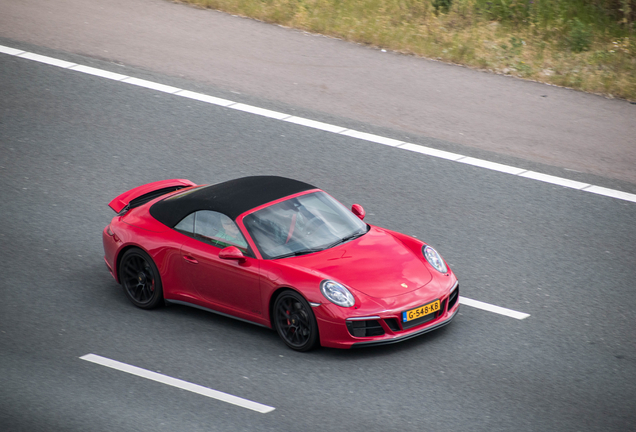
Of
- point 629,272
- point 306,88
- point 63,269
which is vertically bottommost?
point 63,269

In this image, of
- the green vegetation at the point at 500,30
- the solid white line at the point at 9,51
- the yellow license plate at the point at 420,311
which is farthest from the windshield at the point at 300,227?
the solid white line at the point at 9,51

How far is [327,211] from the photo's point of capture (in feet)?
28.9

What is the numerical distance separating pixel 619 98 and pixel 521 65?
1.78 metres

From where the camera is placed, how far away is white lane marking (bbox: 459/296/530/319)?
8.74m

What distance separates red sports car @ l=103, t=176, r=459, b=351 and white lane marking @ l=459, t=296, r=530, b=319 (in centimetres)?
59

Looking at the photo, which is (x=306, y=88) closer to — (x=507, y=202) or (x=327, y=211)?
(x=507, y=202)

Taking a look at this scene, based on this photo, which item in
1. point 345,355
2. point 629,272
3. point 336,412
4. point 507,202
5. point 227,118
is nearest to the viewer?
point 336,412

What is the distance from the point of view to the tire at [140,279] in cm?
884

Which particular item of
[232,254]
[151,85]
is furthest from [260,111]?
[232,254]

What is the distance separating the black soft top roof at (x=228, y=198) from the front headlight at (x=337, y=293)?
1.24 meters

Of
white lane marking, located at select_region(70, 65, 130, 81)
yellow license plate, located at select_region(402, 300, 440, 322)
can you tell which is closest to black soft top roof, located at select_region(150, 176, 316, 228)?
yellow license plate, located at select_region(402, 300, 440, 322)

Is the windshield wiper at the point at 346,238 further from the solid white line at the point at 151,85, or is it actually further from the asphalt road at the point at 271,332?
the solid white line at the point at 151,85

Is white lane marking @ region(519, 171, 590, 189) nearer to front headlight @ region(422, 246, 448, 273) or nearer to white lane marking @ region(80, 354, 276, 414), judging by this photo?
front headlight @ region(422, 246, 448, 273)

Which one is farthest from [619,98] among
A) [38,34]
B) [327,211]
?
[38,34]
